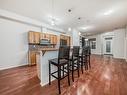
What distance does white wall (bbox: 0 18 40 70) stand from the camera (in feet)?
13.5

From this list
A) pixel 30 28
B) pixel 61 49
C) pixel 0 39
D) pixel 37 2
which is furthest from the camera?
pixel 30 28

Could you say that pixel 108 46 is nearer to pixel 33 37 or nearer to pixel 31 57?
pixel 33 37

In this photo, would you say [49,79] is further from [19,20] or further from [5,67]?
[19,20]

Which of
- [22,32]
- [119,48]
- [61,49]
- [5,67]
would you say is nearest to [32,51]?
[22,32]

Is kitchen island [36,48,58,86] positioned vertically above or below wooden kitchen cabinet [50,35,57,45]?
below

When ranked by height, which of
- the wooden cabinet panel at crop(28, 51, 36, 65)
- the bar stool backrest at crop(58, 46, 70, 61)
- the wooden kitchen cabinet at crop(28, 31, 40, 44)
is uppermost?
the wooden kitchen cabinet at crop(28, 31, 40, 44)

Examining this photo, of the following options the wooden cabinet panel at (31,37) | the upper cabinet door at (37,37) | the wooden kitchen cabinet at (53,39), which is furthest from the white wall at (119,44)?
the wooden cabinet panel at (31,37)

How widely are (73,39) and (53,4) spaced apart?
5.04m

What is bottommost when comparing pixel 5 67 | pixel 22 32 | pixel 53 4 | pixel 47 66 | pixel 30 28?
pixel 5 67

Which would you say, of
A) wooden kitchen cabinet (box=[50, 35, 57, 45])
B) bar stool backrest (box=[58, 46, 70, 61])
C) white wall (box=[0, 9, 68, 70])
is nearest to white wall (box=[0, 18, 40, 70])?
white wall (box=[0, 9, 68, 70])

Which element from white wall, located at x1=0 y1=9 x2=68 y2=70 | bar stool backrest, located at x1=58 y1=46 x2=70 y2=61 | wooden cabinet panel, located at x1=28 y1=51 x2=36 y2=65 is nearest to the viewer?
bar stool backrest, located at x1=58 y1=46 x2=70 y2=61

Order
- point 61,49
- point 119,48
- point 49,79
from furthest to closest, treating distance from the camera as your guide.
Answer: point 119,48 < point 49,79 < point 61,49

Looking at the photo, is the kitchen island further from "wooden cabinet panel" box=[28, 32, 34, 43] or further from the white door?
the white door

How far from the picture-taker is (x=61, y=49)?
224cm
